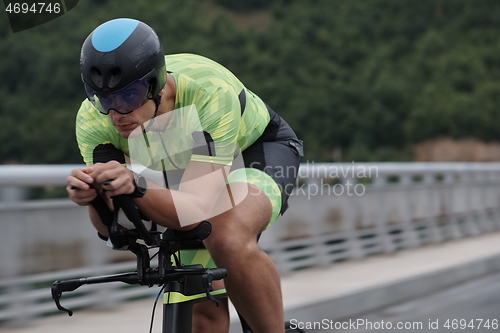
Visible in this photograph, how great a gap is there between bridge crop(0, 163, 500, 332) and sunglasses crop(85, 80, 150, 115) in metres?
2.72

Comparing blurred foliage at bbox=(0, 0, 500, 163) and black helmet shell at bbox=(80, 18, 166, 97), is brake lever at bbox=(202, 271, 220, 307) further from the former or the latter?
blurred foliage at bbox=(0, 0, 500, 163)

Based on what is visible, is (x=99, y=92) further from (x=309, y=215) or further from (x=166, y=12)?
(x=166, y=12)

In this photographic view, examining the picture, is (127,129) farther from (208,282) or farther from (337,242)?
(337,242)

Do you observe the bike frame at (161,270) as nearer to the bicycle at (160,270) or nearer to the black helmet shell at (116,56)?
the bicycle at (160,270)

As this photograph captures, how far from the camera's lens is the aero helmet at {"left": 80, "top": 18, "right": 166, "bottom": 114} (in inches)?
86.1

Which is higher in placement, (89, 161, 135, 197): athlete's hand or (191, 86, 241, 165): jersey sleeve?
(89, 161, 135, 197): athlete's hand

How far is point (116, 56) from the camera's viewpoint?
2.18 metres

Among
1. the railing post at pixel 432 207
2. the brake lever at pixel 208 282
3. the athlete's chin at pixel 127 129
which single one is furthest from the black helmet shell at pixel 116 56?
the railing post at pixel 432 207

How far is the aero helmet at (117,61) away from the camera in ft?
7.18

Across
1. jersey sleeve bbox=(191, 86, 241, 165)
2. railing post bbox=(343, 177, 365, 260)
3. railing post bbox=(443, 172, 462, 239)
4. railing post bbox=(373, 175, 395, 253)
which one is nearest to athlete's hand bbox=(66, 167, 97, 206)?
jersey sleeve bbox=(191, 86, 241, 165)

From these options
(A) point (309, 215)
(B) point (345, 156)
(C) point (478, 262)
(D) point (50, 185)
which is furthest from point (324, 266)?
(B) point (345, 156)

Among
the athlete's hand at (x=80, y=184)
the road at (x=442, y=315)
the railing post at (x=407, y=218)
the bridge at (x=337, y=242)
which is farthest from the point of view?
the railing post at (x=407, y=218)

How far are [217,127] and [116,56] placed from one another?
1.64 ft

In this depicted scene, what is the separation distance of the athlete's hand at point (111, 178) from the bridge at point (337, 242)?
3112 millimetres
